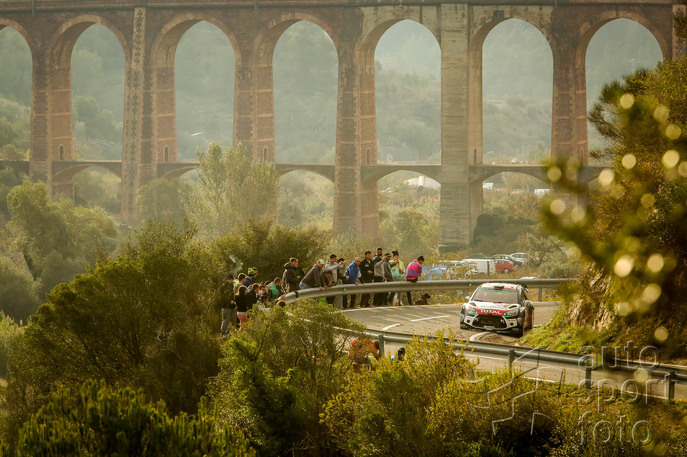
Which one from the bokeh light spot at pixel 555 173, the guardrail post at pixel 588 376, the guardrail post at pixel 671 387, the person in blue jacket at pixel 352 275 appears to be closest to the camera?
the guardrail post at pixel 671 387

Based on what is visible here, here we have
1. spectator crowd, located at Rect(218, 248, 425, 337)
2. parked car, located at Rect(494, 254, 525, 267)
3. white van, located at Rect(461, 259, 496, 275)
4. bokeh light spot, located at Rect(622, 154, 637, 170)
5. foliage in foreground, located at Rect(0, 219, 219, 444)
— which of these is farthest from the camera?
parked car, located at Rect(494, 254, 525, 267)

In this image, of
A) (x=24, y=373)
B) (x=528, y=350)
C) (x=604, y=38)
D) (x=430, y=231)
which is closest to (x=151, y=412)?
(x=528, y=350)

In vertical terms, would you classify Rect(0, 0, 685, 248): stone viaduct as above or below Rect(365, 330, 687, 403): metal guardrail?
above

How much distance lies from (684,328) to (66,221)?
45.2m

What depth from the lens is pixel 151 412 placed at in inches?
445

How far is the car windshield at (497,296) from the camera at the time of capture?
63.4 feet

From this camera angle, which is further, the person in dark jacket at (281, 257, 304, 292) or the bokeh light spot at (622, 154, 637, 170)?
the person in dark jacket at (281, 257, 304, 292)

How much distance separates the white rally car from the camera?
1869 centimetres

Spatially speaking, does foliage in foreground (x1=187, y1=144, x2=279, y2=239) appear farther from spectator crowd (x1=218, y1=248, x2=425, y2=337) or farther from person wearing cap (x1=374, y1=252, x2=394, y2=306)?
person wearing cap (x1=374, y1=252, x2=394, y2=306)

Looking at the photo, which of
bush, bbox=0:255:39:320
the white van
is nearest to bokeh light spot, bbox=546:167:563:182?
the white van

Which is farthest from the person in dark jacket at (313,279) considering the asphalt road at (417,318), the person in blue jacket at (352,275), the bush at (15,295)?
the bush at (15,295)

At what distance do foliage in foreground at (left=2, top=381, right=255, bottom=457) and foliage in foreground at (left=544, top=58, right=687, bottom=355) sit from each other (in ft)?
15.4

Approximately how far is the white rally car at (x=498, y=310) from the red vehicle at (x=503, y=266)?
108ft

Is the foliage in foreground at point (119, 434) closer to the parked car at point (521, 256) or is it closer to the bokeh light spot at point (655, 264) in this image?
the bokeh light spot at point (655, 264)
